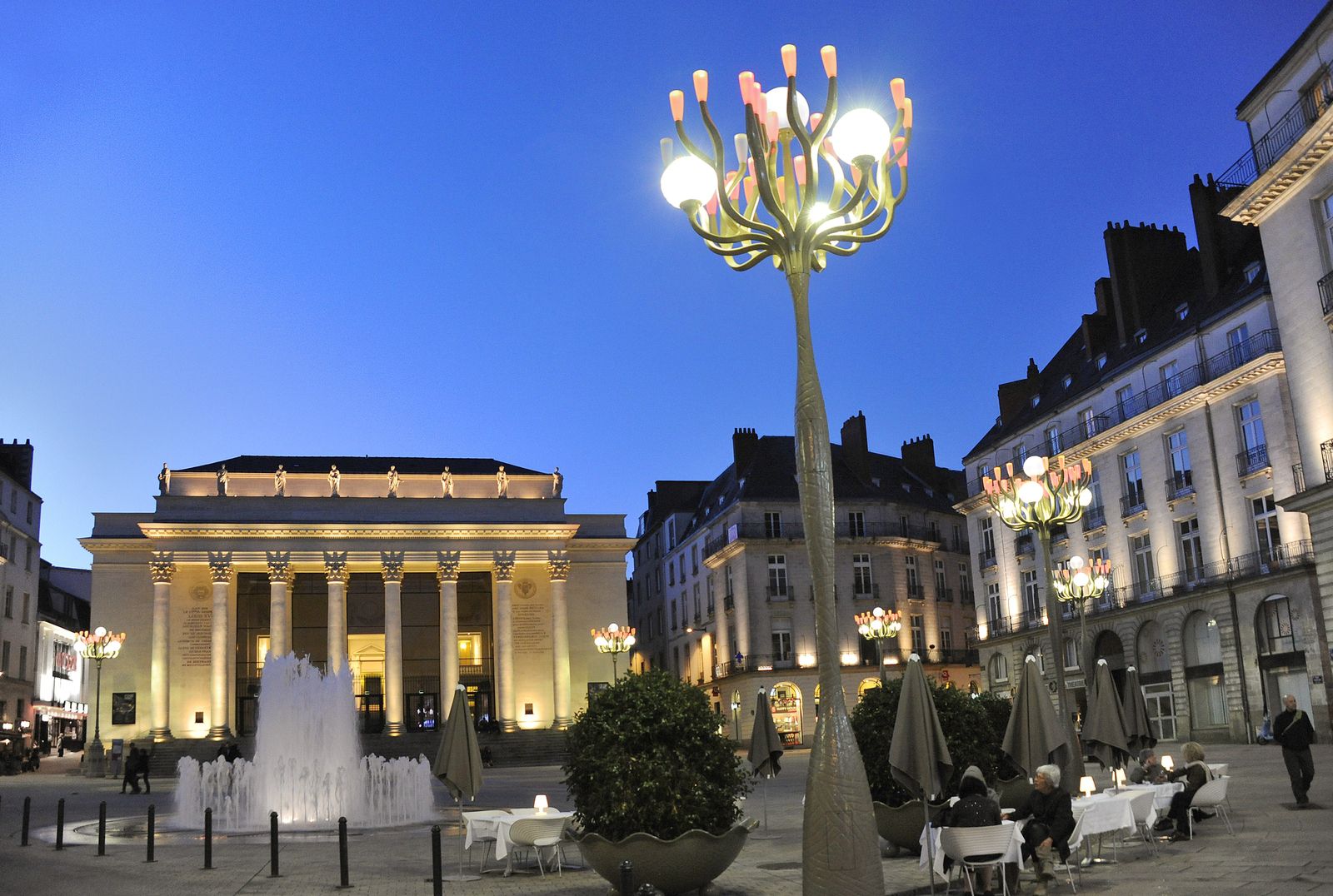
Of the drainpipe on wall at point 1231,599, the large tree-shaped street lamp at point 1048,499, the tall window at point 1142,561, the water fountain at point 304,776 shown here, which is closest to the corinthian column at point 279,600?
the water fountain at point 304,776

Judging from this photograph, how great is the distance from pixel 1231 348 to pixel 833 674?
36394mm

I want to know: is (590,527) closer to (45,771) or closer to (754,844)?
(45,771)

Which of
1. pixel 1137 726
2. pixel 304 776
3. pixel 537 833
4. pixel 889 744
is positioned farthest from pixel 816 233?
pixel 304 776

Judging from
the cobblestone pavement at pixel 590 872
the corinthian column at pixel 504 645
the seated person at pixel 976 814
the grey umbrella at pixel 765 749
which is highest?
the corinthian column at pixel 504 645

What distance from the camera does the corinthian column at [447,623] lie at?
5975 centimetres

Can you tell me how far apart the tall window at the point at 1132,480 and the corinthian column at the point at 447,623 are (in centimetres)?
3194

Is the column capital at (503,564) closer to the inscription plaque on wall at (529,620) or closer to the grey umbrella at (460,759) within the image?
the inscription plaque on wall at (529,620)

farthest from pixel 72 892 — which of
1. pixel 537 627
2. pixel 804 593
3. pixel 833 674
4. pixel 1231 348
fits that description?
pixel 804 593

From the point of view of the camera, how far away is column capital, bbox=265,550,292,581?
59312mm

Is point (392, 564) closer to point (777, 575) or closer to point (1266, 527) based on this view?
point (777, 575)

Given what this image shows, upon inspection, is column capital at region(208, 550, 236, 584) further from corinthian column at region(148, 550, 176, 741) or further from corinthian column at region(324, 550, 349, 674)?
corinthian column at region(324, 550, 349, 674)

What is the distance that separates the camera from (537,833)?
15.1 meters

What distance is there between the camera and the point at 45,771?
53188 millimetres

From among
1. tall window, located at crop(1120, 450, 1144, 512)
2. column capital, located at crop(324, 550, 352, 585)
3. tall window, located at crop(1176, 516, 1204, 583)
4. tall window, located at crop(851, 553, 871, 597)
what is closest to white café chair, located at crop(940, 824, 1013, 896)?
tall window, located at crop(1176, 516, 1204, 583)
